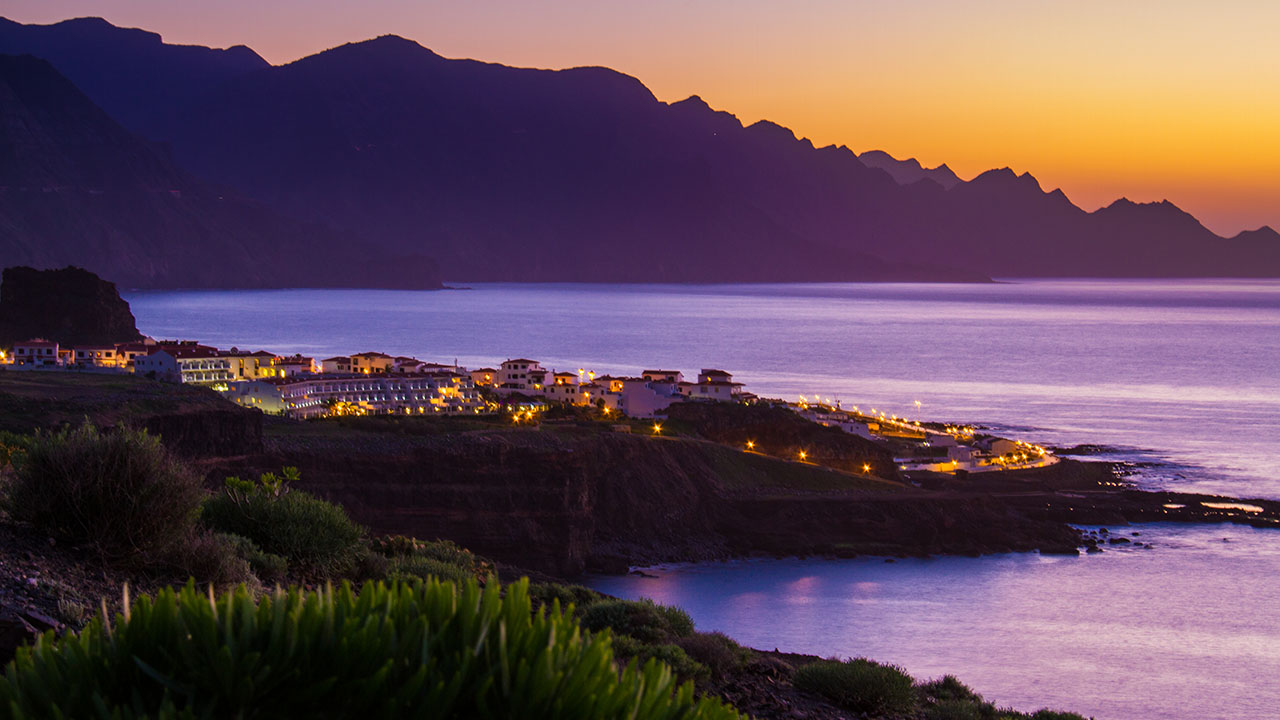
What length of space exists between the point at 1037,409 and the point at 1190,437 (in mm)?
13853

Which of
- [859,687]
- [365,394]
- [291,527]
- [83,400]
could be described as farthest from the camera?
[365,394]

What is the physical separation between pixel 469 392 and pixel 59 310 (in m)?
40.0

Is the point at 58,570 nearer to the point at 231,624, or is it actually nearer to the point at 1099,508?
the point at 231,624

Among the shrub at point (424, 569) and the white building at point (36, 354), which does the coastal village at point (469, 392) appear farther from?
the shrub at point (424, 569)

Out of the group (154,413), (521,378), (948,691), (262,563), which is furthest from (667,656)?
(521,378)

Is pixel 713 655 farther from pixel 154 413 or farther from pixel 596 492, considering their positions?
pixel 596 492

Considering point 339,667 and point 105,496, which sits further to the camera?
point 105,496

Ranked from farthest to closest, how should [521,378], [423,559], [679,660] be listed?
[521,378], [423,559], [679,660]

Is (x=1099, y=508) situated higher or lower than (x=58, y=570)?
lower

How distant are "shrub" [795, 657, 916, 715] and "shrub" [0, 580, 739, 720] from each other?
244 inches

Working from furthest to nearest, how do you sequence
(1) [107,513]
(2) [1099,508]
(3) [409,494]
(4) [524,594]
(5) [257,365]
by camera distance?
(5) [257,365]
(2) [1099,508]
(3) [409,494]
(1) [107,513]
(4) [524,594]

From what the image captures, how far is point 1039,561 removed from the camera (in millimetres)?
43000

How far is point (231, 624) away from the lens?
3777 millimetres

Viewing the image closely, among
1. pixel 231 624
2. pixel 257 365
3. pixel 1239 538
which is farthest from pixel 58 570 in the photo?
pixel 257 365
